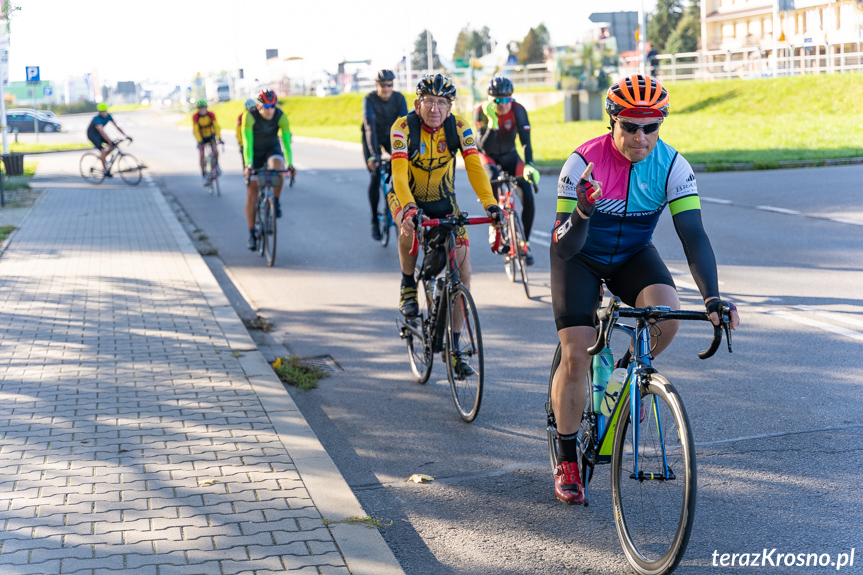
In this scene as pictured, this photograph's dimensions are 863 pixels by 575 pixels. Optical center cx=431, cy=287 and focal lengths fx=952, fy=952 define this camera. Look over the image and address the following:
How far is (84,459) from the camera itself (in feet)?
15.9

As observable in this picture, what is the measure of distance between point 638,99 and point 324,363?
4.27 meters

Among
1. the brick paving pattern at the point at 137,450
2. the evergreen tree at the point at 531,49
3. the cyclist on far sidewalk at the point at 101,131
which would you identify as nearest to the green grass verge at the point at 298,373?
the brick paving pattern at the point at 137,450

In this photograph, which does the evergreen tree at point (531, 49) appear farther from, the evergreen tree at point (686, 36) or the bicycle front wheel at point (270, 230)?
the bicycle front wheel at point (270, 230)

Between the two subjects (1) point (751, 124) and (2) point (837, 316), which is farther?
(1) point (751, 124)

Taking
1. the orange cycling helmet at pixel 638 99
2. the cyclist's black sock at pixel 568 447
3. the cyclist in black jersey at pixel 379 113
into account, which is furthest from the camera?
the cyclist in black jersey at pixel 379 113

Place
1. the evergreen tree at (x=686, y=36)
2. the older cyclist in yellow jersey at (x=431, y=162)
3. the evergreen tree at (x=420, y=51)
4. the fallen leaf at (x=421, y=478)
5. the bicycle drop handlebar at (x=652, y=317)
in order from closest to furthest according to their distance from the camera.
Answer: the bicycle drop handlebar at (x=652, y=317) < the fallen leaf at (x=421, y=478) < the older cyclist in yellow jersey at (x=431, y=162) < the evergreen tree at (x=686, y=36) < the evergreen tree at (x=420, y=51)

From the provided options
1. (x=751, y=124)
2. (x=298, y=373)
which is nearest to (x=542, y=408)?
(x=298, y=373)

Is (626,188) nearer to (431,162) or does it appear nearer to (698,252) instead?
(698,252)

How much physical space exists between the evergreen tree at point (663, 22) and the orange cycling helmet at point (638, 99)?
102764 millimetres

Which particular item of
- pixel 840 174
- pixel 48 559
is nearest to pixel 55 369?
pixel 48 559

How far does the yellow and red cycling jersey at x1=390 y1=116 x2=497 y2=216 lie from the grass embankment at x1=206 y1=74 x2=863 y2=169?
50.5 ft

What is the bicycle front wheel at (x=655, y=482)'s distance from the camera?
3.34 m

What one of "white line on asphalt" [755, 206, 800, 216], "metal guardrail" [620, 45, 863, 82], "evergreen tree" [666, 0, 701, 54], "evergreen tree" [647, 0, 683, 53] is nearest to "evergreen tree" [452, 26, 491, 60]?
"evergreen tree" [647, 0, 683, 53]

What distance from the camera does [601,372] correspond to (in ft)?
13.4
